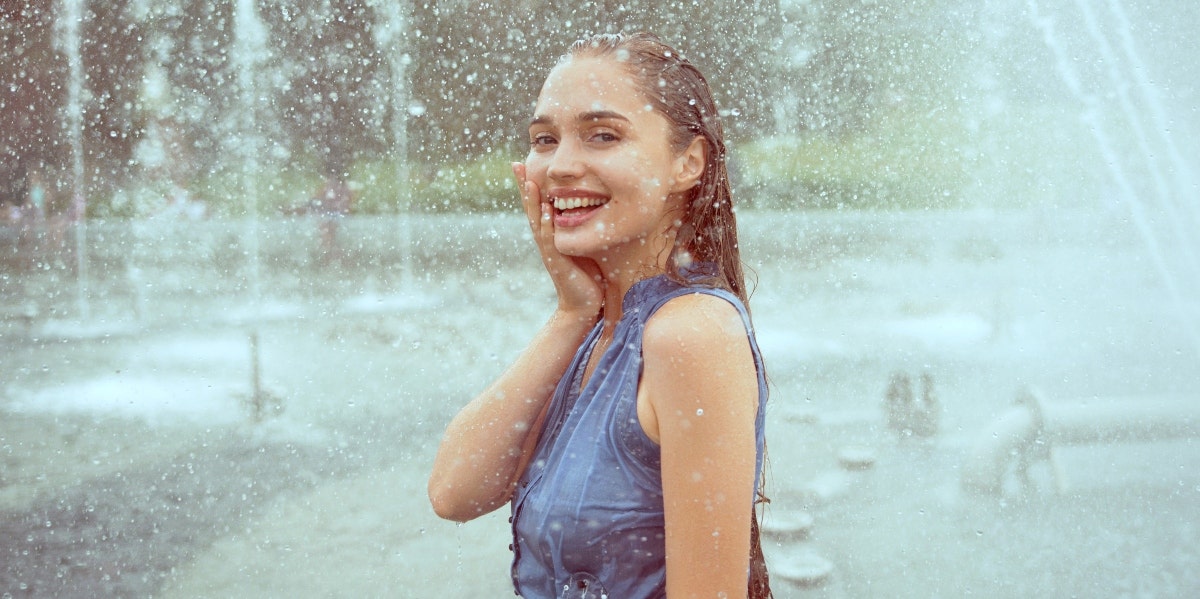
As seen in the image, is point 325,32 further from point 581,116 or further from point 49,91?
point 581,116

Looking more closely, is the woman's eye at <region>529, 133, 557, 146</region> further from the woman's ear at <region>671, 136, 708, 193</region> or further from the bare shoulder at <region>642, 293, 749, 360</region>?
the bare shoulder at <region>642, 293, 749, 360</region>

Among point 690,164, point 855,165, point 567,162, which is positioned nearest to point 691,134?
point 690,164

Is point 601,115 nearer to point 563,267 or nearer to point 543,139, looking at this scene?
point 543,139

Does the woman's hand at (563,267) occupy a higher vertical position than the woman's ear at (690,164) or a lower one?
lower

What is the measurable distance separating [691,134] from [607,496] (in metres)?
0.44

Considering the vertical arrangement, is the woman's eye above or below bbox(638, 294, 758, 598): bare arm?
above

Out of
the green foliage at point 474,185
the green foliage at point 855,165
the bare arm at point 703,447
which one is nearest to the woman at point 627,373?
the bare arm at point 703,447

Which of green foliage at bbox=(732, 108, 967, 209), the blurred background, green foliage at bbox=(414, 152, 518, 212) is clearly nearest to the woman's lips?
the blurred background

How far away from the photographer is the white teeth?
1.23 metres

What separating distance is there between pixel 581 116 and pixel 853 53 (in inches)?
197

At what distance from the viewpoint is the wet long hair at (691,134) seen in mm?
1235

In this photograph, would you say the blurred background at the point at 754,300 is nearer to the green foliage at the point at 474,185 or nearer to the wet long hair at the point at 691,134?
the green foliage at the point at 474,185

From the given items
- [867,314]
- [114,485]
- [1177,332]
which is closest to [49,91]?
[114,485]

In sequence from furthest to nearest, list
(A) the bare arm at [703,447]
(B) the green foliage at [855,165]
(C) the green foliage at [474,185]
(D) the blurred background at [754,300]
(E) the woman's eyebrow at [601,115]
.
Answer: (C) the green foliage at [474,185], (B) the green foliage at [855,165], (D) the blurred background at [754,300], (E) the woman's eyebrow at [601,115], (A) the bare arm at [703,447]
